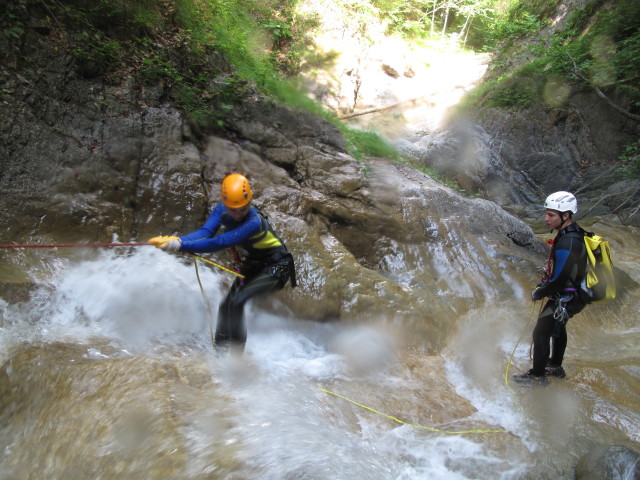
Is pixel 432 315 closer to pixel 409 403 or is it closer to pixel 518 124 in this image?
pixel 409 403

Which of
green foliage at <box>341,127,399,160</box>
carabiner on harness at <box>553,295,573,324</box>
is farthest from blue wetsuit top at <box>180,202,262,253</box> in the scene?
green foliage at <box>341,127,399,160</box>

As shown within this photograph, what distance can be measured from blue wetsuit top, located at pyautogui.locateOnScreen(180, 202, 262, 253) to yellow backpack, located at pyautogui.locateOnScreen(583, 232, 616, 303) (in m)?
3.08

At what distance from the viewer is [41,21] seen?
478 cm

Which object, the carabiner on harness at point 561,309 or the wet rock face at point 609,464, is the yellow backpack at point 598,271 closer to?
the carabiner on harness at point 561,309

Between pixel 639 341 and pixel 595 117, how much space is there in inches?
361

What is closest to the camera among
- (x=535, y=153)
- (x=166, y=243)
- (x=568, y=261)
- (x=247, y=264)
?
(x=166, y=243)

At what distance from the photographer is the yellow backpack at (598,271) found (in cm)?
341

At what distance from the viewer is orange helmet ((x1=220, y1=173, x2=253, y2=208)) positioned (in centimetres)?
320

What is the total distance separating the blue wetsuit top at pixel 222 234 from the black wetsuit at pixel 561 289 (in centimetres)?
280

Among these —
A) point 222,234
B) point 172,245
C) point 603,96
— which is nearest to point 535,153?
point 603,96

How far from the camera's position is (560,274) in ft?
11.2

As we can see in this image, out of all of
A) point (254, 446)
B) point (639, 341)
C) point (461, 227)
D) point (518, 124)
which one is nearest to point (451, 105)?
point (518, 124)

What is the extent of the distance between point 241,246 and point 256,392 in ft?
4.36

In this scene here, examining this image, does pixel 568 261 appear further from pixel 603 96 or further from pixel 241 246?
pixel 603 96
